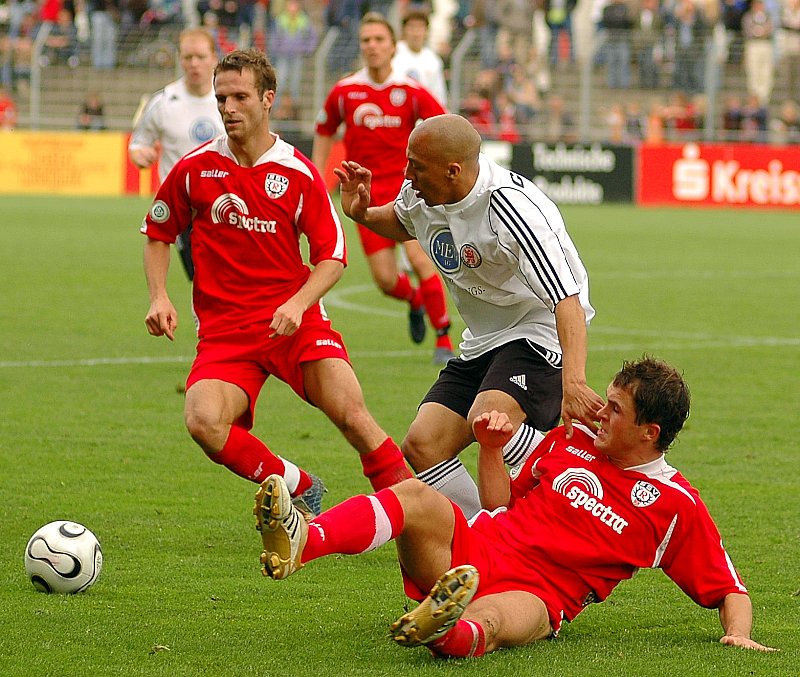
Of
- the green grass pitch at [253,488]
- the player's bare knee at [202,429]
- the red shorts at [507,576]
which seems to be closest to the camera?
the green grass pitch at [253,488]

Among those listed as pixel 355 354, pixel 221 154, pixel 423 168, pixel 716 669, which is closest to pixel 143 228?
pixel 221 154

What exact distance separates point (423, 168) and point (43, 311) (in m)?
8.50

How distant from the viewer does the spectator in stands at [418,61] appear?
47.4 feet

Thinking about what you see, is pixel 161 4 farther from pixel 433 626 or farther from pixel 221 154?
pixel 433 626

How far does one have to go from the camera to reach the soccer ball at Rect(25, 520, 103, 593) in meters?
4.96

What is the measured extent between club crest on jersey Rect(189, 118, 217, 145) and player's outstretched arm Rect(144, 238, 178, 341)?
14.0 feet

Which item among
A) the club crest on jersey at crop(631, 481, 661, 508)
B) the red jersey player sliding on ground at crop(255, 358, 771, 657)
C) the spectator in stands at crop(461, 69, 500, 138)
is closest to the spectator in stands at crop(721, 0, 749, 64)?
the spectator in stands at crop(461, 69, 500, 138)

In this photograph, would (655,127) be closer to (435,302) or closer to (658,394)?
(435,302)

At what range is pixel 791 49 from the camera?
3206cm

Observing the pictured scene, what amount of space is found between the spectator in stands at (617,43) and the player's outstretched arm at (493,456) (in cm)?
2762

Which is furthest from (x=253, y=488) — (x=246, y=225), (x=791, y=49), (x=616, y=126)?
(x=791, y=49)

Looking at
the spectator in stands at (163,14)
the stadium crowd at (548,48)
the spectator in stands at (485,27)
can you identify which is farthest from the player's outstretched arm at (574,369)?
the spectator in stands at (163,14)

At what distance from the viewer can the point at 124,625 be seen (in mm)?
4637

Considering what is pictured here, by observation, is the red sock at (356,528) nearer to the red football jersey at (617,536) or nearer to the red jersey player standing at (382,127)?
the red football jersey at (617,536)
